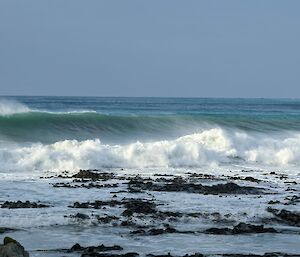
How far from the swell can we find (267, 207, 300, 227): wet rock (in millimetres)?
18502

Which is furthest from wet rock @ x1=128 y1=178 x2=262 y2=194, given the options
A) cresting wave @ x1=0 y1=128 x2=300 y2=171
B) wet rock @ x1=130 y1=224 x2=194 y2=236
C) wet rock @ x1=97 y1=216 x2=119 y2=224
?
cresting wave @ x1=0 y1=128 x2=300 y2=171

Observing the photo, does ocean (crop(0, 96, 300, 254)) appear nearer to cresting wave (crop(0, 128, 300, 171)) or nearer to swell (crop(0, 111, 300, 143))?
cresting wave (crop(0, 128, 300, 171))

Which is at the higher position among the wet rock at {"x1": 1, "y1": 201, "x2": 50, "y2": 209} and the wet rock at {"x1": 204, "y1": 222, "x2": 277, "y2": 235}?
the wet rock at {"x1": 204, "y1": 222, "x2": 277, "y2": 235}

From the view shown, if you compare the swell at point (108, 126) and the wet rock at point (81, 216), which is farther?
the swell at point (108, 126)

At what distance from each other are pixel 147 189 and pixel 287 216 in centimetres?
470

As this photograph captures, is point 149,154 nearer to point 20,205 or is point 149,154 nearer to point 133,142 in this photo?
point 133,142

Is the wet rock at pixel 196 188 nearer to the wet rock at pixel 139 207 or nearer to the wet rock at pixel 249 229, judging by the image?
the wet rock at pixel 139 207

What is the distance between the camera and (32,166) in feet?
73.9

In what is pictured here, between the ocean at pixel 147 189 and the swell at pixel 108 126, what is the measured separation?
0.15m

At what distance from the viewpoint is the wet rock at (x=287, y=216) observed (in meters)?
12.8

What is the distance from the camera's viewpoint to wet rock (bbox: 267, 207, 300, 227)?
504 inches

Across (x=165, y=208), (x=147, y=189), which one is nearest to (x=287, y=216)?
(x=165, y=208)

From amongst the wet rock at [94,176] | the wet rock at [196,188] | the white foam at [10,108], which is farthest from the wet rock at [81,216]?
the white foam at [10,108]

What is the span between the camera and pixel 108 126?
38.0 meters
